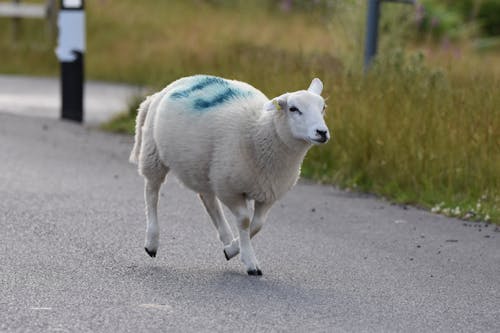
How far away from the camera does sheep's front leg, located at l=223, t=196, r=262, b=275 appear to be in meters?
7.23

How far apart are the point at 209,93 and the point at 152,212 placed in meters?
0.78

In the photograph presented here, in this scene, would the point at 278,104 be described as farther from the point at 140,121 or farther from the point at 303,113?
the point at 140,121

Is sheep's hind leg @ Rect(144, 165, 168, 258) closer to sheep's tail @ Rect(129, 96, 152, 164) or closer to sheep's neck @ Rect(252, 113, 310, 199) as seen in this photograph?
sheep's tail @ Rect(129, 96, 152, 164)

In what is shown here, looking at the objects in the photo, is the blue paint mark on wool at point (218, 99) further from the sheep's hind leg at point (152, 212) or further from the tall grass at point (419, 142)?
the tall grass at point (419, 142)

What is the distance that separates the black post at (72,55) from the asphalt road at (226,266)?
3.76 m

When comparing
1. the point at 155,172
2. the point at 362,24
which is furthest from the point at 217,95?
the point at 362,24

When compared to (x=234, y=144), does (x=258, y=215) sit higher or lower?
lower

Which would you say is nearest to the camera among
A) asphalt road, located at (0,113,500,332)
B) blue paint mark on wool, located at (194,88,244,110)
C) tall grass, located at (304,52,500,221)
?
asphalt road, located at (0,113,500,332)

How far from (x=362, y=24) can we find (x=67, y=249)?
8.07m

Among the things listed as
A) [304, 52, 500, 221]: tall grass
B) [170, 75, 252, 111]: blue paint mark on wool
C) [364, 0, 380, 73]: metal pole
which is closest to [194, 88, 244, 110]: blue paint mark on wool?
[170, 75, 252, 111]: blue paint mark on wool

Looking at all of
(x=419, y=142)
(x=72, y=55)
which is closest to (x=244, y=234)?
(x=419, y=142)

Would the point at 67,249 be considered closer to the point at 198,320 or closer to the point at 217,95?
the point at 217,95

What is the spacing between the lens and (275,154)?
23.5ft

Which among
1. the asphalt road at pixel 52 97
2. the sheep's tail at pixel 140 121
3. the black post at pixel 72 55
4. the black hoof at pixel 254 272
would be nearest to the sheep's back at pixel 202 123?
the sheep's tail at pixel 140 121
